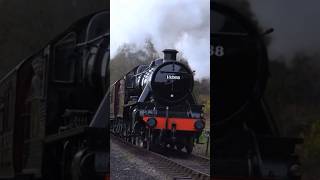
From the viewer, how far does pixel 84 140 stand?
11.9 feet

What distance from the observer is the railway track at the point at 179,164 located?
11.5ft

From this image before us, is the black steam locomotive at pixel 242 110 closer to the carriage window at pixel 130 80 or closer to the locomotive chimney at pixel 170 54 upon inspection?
the locomotive chimney at pixel 170 54

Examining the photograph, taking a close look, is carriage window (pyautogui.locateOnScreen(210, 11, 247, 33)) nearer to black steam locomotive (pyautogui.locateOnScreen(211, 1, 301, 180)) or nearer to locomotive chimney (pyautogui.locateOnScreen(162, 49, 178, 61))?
black steam locomotive (pyautogui.locateOnScreen(211, 1, 301, 180))

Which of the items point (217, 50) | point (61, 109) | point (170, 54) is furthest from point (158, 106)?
point (61, 109)

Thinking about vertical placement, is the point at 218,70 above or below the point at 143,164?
above

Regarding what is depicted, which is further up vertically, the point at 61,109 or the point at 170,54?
the point at 170,54

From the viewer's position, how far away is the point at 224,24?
3.56m

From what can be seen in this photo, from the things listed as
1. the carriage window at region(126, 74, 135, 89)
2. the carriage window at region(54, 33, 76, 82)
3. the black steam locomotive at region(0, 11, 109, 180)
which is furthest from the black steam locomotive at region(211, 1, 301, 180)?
the carriage window at region(54, 33, 76, 82)

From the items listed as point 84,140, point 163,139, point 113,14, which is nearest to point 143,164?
point 163,139

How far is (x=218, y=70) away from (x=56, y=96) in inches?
44.6

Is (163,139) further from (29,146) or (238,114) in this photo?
(29,146)

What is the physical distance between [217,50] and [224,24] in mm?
Result: 183

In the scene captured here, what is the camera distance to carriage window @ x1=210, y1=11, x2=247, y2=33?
3.54 meters

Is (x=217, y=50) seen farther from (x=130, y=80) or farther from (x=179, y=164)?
(x=179, y=164)
